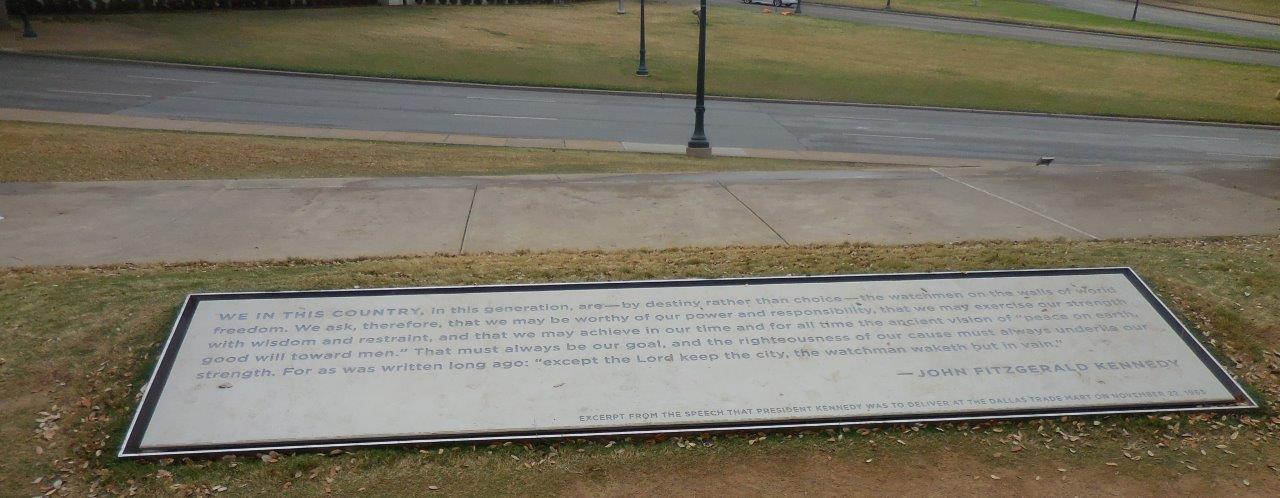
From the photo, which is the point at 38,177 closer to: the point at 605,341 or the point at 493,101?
the point at 605,341

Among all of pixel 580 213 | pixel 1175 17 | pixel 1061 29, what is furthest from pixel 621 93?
pixel 1175 17

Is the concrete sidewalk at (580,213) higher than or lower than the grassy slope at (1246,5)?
higher

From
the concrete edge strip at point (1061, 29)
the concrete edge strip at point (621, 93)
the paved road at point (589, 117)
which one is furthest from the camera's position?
the concrete edge strip at point (1061, 29)

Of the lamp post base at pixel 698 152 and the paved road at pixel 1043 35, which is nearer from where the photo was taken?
the lamp post base at pixel 698 152

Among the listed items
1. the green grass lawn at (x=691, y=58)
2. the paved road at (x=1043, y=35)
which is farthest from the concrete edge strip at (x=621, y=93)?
the paved road at (x=1043, y=35)

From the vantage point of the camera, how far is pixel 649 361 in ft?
22.0

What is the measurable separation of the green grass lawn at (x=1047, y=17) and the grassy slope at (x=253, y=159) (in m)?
49.0

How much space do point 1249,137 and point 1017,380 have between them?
1230 inches

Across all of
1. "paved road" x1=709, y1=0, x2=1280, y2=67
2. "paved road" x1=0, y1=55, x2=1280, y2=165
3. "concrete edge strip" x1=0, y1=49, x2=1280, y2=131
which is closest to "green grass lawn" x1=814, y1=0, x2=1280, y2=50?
"paved road" x1=709, y1=0, x2=1280, y2=67

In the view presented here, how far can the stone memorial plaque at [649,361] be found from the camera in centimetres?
621

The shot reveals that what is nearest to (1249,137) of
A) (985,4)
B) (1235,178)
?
(1235,178)

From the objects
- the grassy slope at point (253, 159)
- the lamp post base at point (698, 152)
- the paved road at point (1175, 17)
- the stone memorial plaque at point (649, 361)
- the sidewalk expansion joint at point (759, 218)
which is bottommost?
the paved road at point (1175, 17)

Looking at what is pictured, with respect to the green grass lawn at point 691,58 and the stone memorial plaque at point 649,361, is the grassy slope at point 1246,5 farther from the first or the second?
the stone memorial plaque at point 649,361

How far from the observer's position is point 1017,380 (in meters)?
6.77
